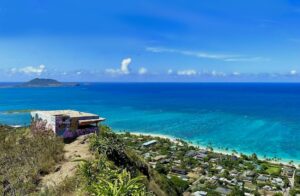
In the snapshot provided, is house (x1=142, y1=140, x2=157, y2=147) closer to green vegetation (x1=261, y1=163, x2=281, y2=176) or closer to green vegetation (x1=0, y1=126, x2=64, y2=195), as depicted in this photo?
green vegetation (x1=261, y1=163, x2=281, y2=176)

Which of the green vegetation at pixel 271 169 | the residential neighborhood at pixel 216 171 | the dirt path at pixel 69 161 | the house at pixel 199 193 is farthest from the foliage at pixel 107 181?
the green vegetation at pixel 271 169

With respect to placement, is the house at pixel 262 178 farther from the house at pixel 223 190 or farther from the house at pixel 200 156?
the house at pixel 200 156

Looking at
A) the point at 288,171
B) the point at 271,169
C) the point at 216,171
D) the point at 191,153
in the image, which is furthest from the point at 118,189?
the point at 191,153

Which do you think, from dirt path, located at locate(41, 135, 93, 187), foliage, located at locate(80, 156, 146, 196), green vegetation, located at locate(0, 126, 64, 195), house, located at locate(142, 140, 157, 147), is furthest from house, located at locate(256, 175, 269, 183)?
foliage, located at locate(80, 156, 146, 196)

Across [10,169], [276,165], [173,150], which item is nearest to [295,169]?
[276,165]

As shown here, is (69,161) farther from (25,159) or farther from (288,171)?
(288,171)
